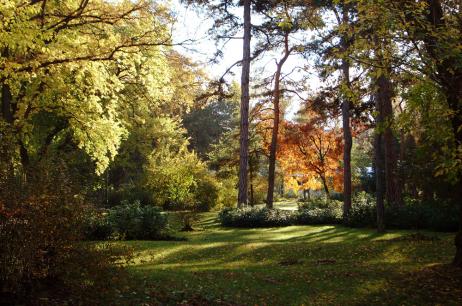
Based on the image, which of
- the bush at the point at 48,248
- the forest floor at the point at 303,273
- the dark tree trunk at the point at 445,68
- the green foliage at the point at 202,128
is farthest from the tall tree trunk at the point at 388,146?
the green foliage at the point at 202,128

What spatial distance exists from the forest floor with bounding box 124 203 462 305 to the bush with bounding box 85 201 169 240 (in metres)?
2.12

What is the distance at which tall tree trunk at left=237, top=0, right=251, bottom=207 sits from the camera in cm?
2261

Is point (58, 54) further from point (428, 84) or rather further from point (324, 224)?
point (324, 224)

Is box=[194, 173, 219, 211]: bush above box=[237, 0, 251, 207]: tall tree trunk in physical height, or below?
below

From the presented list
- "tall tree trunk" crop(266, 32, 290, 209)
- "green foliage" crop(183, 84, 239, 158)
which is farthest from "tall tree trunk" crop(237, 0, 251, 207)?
"green foliage" crop(183, 84, 239, 158)

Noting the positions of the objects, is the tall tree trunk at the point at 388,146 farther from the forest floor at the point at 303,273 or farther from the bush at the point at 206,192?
the bush at the point at 206,192

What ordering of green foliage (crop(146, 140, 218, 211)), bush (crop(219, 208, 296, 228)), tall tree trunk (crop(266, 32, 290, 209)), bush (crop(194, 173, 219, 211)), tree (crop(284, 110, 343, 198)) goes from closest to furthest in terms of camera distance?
bush (crop(219, 208, 296, 228)) < tall tree trunk (crop(266, 32, 290, 209)) < green foliage (crop(146, 140, 218, 211)) < tree (crop(284, 110, 343, 198)) < bush (crop(194, 173, 219, 211))

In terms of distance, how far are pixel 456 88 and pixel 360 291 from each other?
4.26 metres

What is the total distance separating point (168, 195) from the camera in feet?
96.4

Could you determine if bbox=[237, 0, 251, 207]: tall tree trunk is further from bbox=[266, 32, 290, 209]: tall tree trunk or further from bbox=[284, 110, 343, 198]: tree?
bbox=[284, 110, 343, 198]: tree

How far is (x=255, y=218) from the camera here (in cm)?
2152

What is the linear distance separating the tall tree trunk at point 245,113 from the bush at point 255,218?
43.5 inches

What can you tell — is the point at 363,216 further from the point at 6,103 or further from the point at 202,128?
the point at 202,128

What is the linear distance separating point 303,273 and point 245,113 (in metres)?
14.1
